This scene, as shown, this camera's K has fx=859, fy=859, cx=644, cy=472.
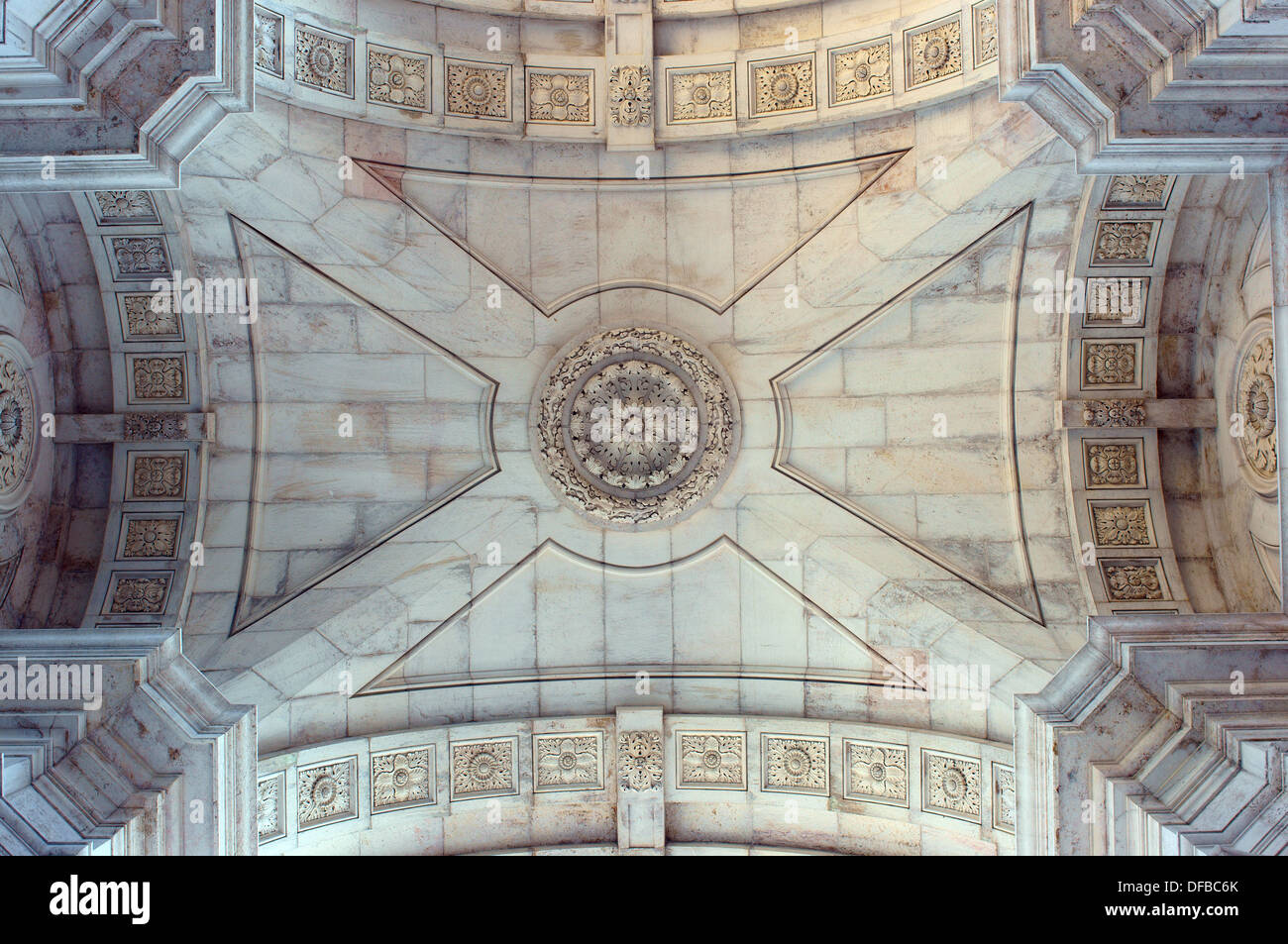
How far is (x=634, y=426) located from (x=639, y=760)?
387 centimetres

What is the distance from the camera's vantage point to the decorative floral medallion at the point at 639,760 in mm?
9930

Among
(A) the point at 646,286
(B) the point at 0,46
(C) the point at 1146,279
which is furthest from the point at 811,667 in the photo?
(B) the point at 0,46

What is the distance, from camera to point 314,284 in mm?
9375

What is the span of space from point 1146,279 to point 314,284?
29.1ft

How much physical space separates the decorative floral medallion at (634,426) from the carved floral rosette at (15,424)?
5068 mm

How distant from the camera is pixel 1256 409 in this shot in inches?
324

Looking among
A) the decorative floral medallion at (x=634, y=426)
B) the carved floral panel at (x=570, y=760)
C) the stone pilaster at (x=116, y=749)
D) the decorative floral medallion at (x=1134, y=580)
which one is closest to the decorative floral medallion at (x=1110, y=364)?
the decorative floral medallion at (x=1134, y=580)

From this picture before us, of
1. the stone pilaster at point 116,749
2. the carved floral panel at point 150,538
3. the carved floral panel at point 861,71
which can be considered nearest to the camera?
the stone pilaster at point 116,749

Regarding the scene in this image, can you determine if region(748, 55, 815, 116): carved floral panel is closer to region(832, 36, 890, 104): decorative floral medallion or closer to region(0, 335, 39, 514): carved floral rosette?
region(832, 36, 890, 104): decorative floral medallion

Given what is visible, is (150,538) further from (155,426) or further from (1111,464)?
(1111,464)

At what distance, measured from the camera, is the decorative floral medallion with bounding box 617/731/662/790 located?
32.6 feet

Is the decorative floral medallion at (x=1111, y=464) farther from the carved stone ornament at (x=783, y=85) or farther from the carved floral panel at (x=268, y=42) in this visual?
the carved floral panel at (x=268, y=42)

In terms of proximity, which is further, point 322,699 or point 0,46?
point 322,699

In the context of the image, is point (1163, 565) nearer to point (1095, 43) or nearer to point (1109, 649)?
point (1109, 649)
